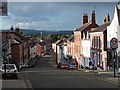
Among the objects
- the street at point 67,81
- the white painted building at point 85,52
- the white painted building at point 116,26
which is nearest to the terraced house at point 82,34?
the white painted building at point 85,52

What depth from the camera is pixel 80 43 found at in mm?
87938

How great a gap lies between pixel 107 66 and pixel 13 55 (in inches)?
1924

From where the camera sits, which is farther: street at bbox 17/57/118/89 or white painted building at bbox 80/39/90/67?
white painted building at bbox 80/39/90/67

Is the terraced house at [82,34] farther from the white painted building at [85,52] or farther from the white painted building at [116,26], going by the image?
the white painted building at [116,26]

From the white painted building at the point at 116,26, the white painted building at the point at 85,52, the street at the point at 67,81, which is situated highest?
the white painted building at the point at 116,26

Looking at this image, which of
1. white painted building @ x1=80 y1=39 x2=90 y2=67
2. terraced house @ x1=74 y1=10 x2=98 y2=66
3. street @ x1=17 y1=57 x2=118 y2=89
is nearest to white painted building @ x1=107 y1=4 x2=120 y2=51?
street @ x1=17 y1=57 x2=118 y2=89

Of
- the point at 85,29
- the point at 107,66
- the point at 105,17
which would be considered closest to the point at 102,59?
the point at 107,66

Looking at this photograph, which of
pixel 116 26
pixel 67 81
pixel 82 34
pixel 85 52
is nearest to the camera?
pixel 67 81

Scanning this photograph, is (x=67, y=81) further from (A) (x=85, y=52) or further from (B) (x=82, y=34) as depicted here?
(B) (x=82, y=34)

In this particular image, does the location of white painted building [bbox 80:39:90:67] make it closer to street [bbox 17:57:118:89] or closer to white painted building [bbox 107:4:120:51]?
white painted building [bbox 107:4:120:51]

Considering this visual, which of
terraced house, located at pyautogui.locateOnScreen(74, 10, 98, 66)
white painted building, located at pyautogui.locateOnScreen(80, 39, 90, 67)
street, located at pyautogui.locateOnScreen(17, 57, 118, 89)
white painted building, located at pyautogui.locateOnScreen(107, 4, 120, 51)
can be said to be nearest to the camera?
street, located at pyautogui.locateOnScreen(17, 57, 118, 89)

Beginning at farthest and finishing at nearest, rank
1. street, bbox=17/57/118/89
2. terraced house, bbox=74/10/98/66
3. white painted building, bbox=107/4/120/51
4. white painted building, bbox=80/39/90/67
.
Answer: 1. terraced house, bbox=74/10/98/66
2. white painted building, bbox=80/39/90/67
3. white painted building, bbox=107/4/120/51
4. street, bbox=17/57/118/89

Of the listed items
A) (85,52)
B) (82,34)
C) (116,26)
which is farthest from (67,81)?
(82,34)

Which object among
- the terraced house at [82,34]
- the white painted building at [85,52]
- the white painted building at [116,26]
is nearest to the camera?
the white painted building at [116,26]
